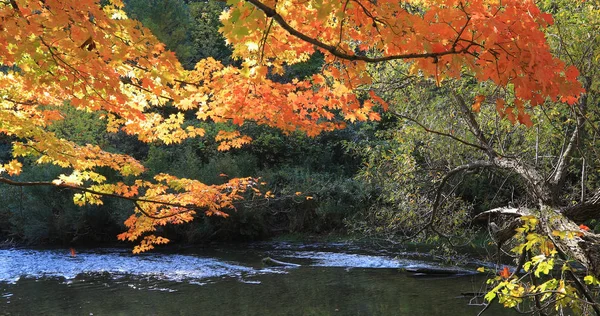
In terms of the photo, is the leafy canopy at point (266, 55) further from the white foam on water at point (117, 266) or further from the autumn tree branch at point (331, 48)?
the white foam on water at point (117, 266)

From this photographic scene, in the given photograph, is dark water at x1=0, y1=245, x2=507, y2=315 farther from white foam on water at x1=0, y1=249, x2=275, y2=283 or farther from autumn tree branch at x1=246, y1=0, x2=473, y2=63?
autumn tree branch at x1=246, y1=0, x2=473, y2=63

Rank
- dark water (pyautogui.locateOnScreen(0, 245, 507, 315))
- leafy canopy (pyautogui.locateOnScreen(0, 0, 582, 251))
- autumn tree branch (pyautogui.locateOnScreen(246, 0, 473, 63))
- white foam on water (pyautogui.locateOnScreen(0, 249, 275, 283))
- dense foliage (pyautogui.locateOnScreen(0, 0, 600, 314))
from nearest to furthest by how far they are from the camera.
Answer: autumn tree branch (pyautogui.locateOnScreen(246, 0, 473, 63))
leafy canopy (pyautogui.locateOnScreen(0, 0, 582, 251))
dense foliage (pyautogui.locateOnScreen(0, 0, 600, 314))
dark water (pyautogui.locateOnScreen(0, 245, 507, 315))
white foam on water (pyautogui.locateOnScreen(0, 249, 275, 283))

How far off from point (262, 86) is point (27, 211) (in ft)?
45.4

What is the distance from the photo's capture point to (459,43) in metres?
3.10

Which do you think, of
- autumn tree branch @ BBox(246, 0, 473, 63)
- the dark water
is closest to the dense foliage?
autumn tree branch @ BBox(246, 0, 473, 63)

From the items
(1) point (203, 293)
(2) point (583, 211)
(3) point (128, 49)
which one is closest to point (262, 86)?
(3) point (128, 49)

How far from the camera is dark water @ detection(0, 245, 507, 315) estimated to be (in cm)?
877

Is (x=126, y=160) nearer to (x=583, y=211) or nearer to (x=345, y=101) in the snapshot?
(x=345, y=101)

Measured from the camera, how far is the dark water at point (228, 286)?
877 cm

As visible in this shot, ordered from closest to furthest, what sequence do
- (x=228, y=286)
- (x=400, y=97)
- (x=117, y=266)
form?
(x=400, y=97) < (x=228, y=286) < (x=117, y=266)

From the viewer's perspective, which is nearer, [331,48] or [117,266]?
[331,48]

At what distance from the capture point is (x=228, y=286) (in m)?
10.4

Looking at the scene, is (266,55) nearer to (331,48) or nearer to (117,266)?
(331,48)

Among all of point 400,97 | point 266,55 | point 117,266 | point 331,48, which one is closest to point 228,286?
point 117,266
